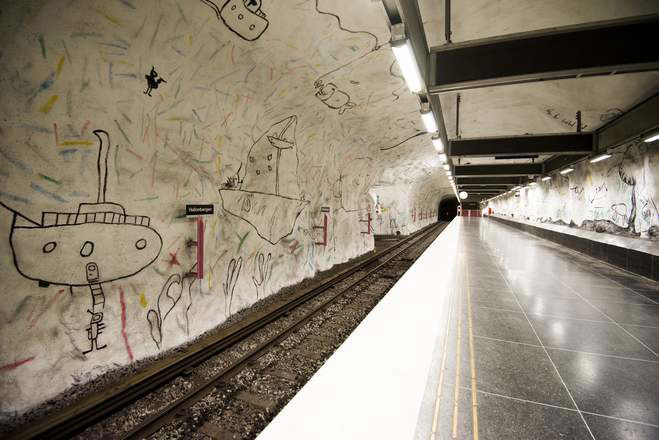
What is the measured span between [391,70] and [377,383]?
16.7ft

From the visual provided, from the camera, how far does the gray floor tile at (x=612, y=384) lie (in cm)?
209

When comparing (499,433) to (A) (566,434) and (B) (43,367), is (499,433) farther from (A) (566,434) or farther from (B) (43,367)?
(B) (43,367)

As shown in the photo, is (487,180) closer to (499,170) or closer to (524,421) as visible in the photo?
(499,170)

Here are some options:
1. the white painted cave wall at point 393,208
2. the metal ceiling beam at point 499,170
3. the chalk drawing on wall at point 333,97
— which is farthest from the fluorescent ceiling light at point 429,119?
the white painted cave wall at point 393,208

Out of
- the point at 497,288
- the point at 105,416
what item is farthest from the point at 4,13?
the point at 497,288

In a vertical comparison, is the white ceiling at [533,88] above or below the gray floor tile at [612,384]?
above

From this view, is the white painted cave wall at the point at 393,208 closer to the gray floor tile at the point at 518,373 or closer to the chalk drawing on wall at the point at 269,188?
the chalk drawing on wall at the point at 269,188

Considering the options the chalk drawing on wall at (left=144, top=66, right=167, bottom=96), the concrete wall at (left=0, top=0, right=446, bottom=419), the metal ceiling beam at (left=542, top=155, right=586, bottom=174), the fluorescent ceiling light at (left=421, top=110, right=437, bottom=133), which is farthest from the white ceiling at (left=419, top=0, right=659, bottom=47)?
the metal ceiling beam at (left=542, top=155, right=586, bottom=174)

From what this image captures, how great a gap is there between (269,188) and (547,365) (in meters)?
4.88

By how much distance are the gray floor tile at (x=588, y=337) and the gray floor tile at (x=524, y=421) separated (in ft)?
4.40

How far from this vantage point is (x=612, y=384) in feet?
7.86

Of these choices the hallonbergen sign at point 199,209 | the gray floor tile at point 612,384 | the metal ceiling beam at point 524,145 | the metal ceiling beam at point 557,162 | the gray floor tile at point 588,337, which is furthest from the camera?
the metal ceiling beam at point 557,162

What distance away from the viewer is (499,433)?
182cm

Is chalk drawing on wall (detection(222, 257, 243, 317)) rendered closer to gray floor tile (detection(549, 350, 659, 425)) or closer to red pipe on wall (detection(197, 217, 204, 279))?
red pipe on wall (detection(197, 217, 204, 279))
